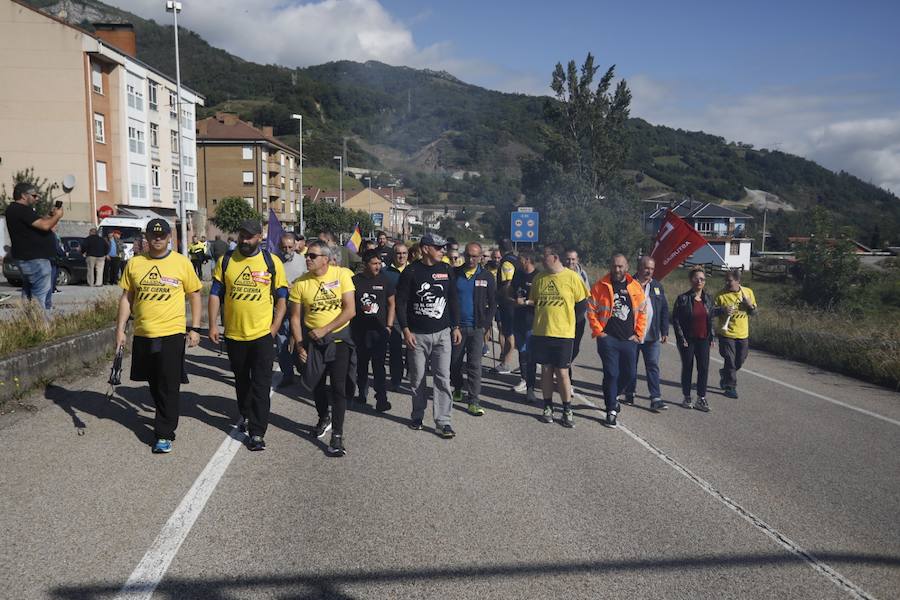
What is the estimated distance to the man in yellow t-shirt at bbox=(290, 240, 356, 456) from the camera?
6.33 meters

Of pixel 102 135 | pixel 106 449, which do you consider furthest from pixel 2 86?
pixel 106 449

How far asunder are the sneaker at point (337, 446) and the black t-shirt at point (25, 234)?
15.6 ft

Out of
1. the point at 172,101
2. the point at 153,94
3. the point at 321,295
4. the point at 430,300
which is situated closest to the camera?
the point at 321,295

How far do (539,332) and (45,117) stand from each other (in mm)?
43185

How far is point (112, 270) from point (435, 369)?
17917 mm

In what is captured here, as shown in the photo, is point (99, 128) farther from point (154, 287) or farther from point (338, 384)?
point (338, 384)

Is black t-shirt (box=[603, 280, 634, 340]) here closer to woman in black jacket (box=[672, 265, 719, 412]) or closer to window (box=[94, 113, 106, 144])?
woman in black jacket (box=[672, 265, 719, 412])

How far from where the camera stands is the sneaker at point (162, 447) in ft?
19.9

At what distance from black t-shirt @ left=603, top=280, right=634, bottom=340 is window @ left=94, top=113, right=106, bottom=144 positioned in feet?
141

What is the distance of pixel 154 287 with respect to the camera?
19.8 feet

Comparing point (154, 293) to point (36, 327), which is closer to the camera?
point (154, 293)

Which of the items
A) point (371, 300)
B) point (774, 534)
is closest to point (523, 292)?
point (371, 300)

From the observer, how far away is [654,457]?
251 inches

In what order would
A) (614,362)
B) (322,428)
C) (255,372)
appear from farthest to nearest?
(614,362)
(322,428)
(255,372)
